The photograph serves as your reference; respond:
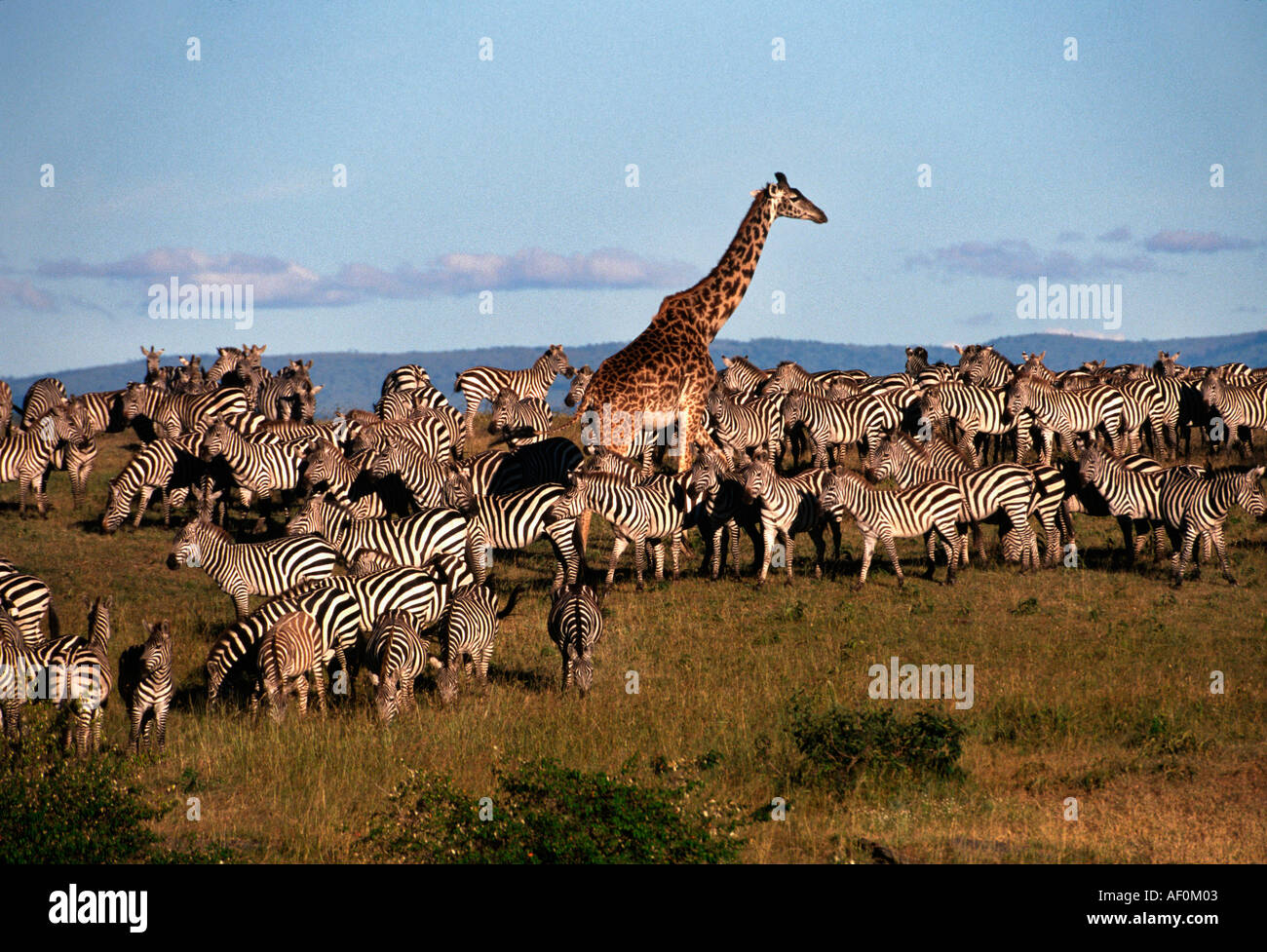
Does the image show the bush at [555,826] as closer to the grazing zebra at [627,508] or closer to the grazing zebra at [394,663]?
the grazing zebra at [394,663]

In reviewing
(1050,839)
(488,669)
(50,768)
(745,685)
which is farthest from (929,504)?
(50,768)

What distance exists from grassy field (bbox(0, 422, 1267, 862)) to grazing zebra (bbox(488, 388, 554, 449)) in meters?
8.26

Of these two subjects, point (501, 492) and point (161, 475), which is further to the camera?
point (161, 475)

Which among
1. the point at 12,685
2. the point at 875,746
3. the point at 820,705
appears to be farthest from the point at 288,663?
the point at 875,746

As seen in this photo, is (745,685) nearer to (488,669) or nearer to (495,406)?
(488,669)

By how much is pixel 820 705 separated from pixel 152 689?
25.0ft

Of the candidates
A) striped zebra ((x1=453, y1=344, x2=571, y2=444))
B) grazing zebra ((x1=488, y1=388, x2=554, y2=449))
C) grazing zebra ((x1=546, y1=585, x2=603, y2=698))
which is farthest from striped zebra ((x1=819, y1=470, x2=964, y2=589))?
striped zebra ((x1=453, y1=344, x2=571, y2=444))

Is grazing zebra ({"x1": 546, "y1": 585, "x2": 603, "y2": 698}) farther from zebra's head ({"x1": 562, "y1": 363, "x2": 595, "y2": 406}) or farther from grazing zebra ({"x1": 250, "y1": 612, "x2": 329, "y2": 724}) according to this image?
zebra's head ({"x1": 562, "y1": 363, "x2": 595, "y2": 406})

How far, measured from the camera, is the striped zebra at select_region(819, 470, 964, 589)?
22.5 meters

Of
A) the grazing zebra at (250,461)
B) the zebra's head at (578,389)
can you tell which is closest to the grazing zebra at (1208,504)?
the zebra's head at (578,389)

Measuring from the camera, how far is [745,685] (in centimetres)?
1745

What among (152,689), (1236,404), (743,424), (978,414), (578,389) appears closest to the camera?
A: (152,689)

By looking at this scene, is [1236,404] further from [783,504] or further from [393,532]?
[393,532]

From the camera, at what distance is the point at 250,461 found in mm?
26922
